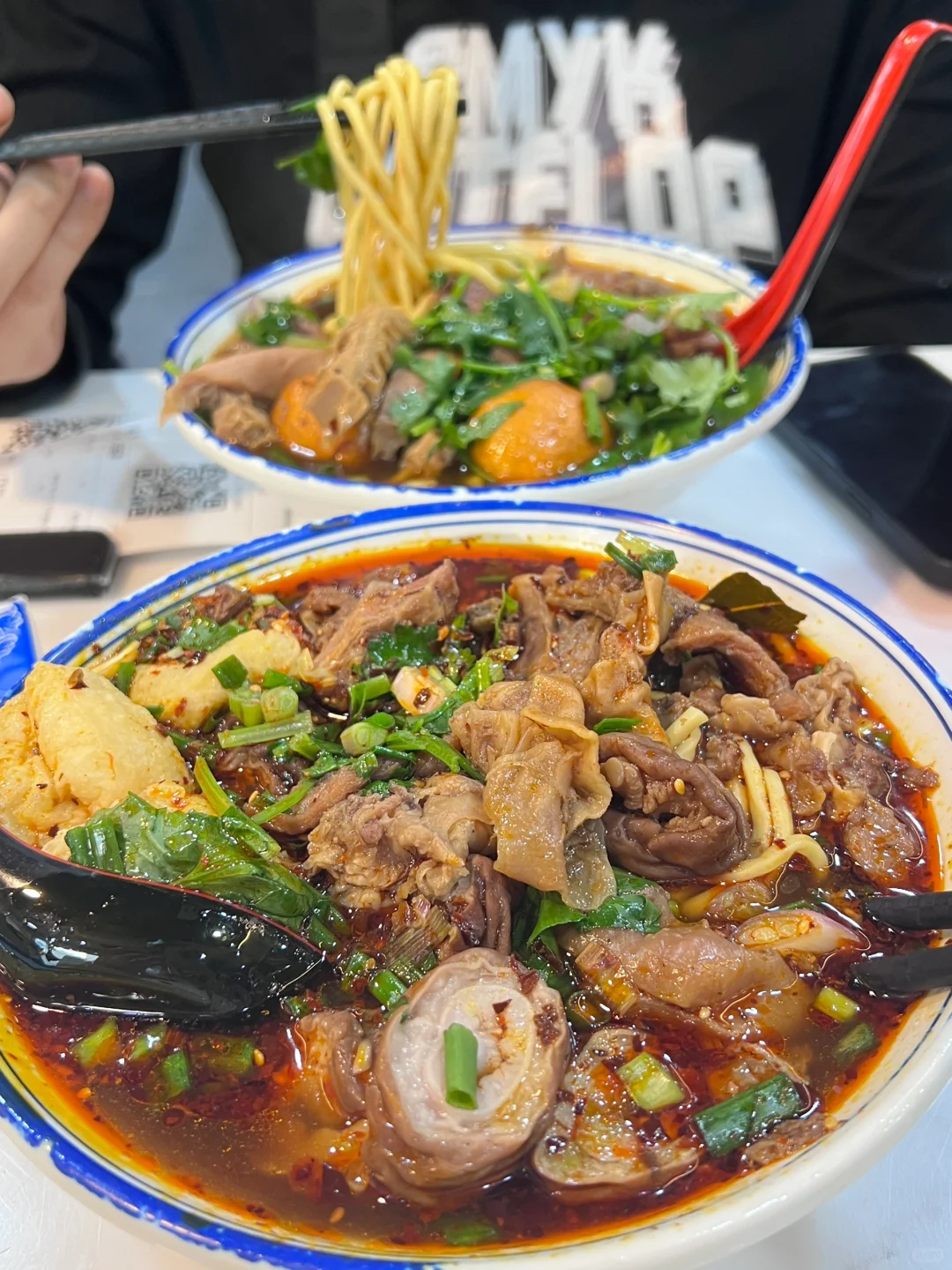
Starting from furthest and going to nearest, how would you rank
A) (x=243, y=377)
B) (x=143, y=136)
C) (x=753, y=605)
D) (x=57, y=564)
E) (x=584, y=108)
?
(x=584, y=108) → (x=243, y=377) → (x=57, y=564) → (x=143, y=136) → (x=753, y=605)

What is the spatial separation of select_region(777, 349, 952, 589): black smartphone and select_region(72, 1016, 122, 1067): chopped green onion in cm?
220

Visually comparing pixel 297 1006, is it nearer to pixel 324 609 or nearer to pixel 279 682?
pixel 279 682

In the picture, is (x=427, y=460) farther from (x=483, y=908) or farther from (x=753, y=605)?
(x=483, y=908)

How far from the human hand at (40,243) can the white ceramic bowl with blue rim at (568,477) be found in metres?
0.45

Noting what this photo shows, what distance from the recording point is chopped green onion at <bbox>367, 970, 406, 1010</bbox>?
4.15 ft

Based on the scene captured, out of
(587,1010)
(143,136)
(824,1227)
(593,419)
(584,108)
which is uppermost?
(143,136)

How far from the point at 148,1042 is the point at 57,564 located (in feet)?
5.33

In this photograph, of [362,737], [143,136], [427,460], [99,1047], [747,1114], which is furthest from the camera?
[427,460]

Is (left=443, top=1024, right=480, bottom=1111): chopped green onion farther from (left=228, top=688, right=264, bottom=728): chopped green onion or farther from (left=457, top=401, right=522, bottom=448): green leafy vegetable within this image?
(left=457, top=401, right=522, bottom=448): green leafy vegetable

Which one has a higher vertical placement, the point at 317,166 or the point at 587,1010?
the point at 317,166

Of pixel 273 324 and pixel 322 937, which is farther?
pixel 273 324

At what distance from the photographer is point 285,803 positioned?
4.96ft

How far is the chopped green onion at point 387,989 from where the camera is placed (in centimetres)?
126

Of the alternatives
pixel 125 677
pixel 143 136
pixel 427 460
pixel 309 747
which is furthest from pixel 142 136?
pixel 309 747
